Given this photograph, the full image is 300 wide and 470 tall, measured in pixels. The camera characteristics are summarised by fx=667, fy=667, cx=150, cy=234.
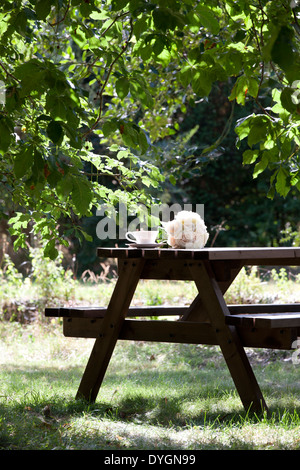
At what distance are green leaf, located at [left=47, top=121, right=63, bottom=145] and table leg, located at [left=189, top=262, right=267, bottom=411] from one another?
56.7 inches

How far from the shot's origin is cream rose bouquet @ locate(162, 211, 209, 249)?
13.5ft

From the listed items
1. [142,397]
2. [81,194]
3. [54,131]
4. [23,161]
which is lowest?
[142,397]

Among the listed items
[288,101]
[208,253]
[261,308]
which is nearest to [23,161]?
[288,101]

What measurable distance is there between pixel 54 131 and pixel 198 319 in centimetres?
217

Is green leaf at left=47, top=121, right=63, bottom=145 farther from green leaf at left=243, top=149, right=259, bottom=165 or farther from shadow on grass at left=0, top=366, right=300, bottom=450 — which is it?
shadow on grass at left=0, top=366, right=300, bottom=450

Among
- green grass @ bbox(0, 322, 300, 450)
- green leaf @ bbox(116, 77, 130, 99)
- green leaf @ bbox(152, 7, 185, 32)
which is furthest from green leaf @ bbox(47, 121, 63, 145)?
green grass @ bbox(0, 322, 300, 450)

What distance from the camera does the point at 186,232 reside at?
4102 mm

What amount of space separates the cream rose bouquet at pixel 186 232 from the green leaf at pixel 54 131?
5.42ft

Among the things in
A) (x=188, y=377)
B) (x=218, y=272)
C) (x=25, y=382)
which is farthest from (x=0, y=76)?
(x=188, y=377)

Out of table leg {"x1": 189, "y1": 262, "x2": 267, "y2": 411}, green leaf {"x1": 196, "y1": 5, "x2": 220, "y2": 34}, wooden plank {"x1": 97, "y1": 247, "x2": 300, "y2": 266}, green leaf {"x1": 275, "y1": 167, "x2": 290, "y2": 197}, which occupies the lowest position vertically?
table leg {"x1": 189, "y1": 262, "x2": 267, "y2": 411}

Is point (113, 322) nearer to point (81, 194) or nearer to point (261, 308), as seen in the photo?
point (261, 308)

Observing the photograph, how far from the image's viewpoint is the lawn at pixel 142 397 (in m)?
3.16

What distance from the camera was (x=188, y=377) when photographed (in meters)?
5.41
